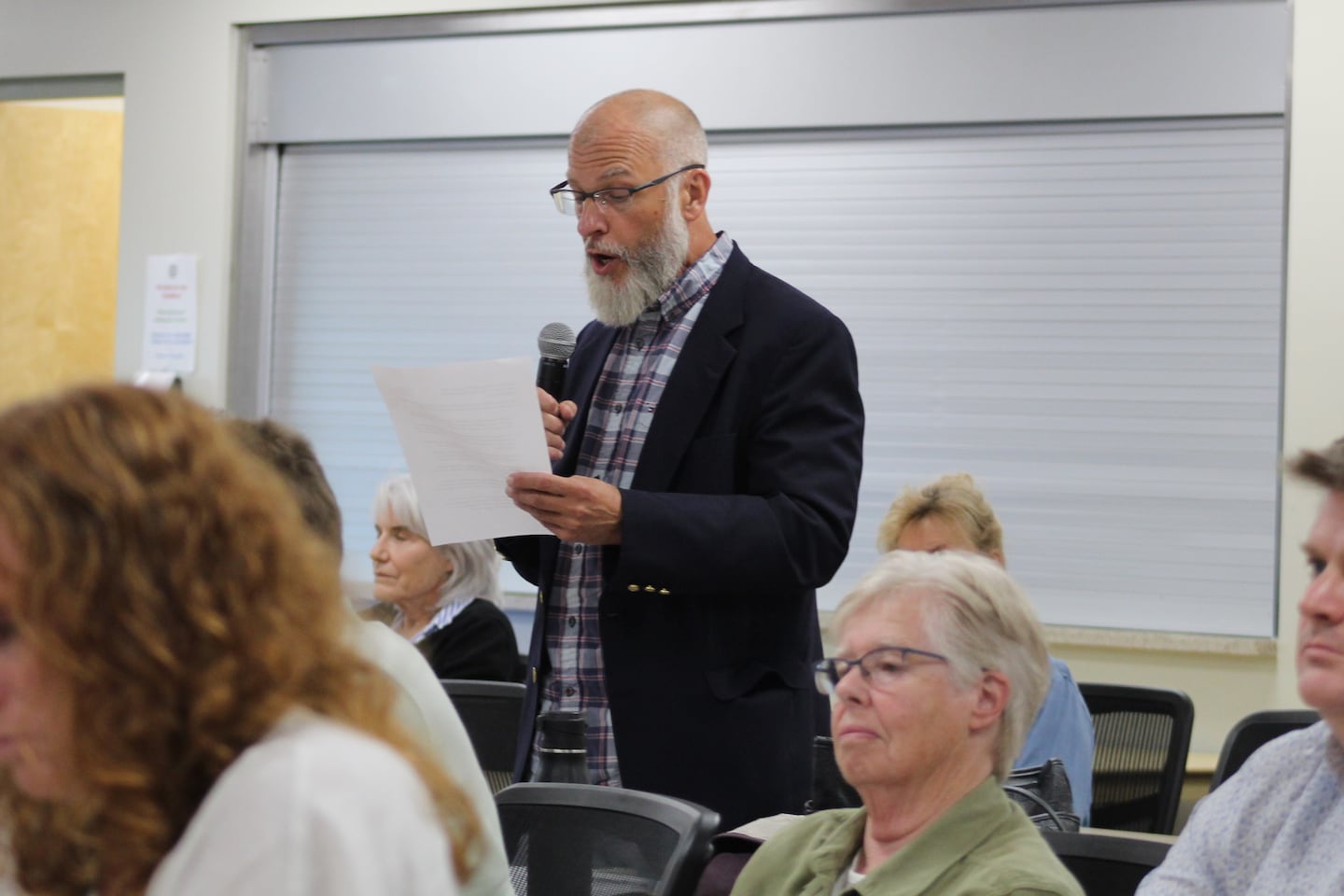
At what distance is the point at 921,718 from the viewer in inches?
74.9

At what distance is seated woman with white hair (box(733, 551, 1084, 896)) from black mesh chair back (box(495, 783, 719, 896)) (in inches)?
4.6

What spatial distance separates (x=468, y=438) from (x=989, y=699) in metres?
0.86

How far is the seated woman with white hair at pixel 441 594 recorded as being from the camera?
3939 mm

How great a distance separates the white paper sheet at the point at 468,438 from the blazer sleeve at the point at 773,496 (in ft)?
0.59

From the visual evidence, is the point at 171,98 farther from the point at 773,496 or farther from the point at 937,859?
the point at 937,859

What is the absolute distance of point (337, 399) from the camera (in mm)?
5305

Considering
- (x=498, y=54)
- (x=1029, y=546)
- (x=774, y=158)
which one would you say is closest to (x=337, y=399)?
(x=498, y=54)

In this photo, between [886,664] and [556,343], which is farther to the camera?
[556,343]

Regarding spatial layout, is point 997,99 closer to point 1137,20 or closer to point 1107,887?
point 1137,20

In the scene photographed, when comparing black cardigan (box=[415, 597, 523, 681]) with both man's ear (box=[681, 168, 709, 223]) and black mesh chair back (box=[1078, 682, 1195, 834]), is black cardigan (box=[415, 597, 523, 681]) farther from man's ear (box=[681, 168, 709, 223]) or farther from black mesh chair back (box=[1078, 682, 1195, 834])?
man's ear (box=[681, 168, 709, 223])

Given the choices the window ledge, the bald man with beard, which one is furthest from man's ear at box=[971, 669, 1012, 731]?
the window ledge

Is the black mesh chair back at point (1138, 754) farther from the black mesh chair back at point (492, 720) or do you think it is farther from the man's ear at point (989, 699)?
the man's ear at point (989, 699)

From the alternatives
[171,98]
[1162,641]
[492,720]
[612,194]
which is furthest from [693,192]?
[171,98]

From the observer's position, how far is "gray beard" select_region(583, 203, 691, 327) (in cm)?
251
